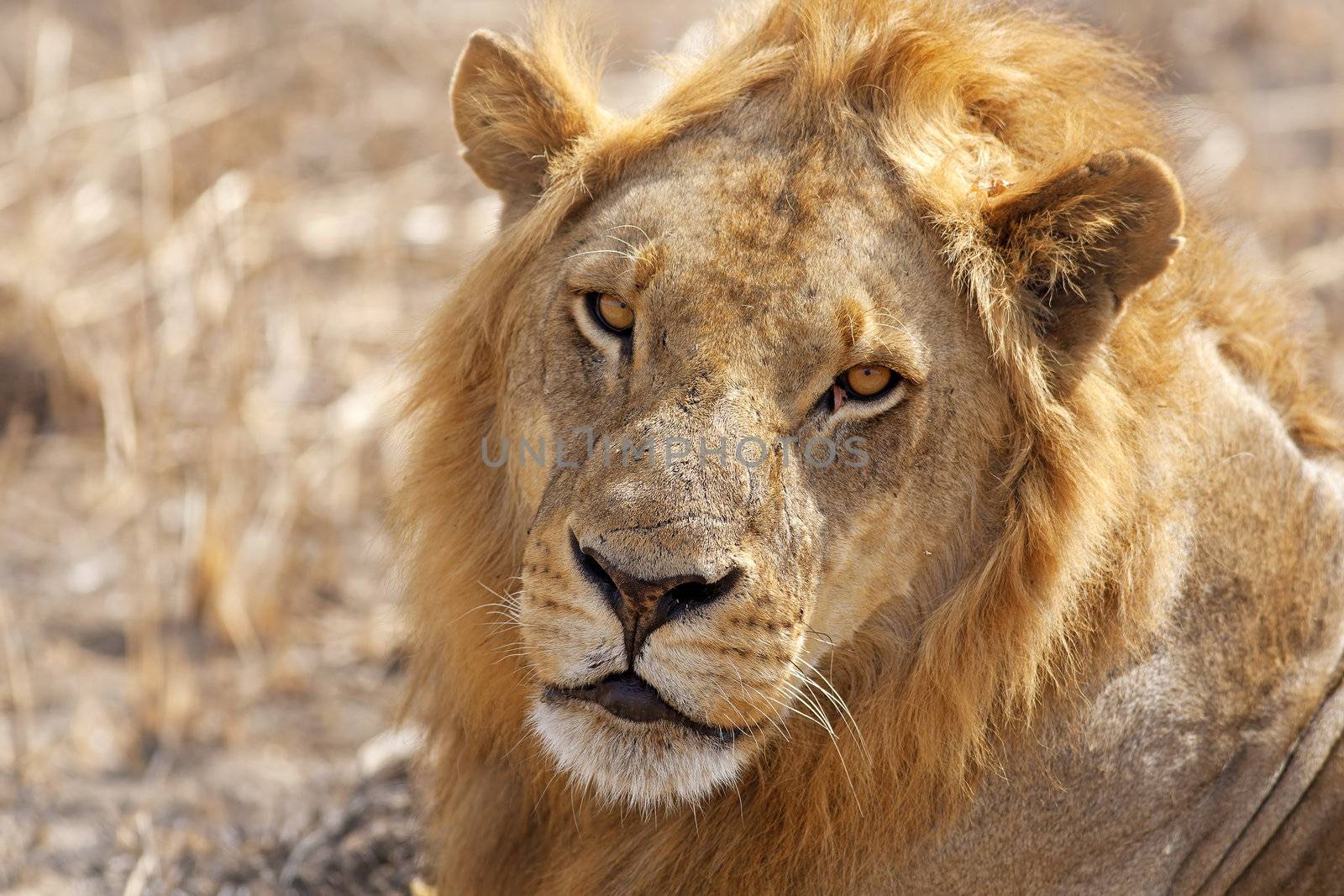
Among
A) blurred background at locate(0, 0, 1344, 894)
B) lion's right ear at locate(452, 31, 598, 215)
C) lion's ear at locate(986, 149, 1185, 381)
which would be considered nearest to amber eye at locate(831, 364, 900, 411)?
lion's ear at locate(986, 149, 1185, 381)

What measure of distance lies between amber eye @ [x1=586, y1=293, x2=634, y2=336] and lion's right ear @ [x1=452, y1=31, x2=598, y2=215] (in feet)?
1.37

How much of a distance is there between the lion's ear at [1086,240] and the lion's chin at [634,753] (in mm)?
1004

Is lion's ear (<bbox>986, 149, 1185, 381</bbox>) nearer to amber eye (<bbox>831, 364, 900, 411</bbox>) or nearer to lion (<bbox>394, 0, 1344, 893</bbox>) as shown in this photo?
lion (<bbox>394, 0, 1344, 893</bbox>)

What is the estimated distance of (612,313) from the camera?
8.70 feet

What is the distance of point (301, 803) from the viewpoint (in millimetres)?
4520

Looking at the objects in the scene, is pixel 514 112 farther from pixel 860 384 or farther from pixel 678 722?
pixel 678 722

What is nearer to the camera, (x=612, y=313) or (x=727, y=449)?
(x=727, y=449)

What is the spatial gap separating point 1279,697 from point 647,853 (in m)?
1.34

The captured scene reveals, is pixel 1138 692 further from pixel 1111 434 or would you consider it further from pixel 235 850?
pixel 235 850

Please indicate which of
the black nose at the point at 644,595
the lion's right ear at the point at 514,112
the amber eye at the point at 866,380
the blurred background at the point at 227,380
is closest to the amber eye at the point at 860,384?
the amber eye at the point at 866,380

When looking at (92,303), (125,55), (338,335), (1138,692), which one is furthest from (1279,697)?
(125,55)

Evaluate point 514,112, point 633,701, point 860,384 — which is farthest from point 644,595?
point 514,112

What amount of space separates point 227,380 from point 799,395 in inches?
138

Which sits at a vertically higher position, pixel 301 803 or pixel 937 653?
pixel 937 653
